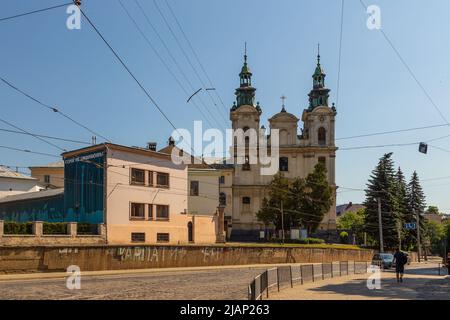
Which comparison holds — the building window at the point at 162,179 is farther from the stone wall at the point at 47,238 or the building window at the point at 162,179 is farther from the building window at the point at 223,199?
the building window at the point at 223,199

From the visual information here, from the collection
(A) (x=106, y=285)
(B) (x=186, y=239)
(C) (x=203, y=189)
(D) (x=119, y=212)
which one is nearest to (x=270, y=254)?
(B) (x=186, y=239)

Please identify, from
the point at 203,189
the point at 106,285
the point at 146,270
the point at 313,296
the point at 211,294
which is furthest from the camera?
the point at 203,189

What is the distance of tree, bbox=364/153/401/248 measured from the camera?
73200 millimetres

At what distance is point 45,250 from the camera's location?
2916cm

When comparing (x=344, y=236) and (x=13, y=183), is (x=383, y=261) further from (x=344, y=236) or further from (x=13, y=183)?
(x=13, y=183)

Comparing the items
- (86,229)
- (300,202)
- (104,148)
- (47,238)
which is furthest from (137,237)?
(300,202)

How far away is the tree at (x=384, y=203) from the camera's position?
73.2 m

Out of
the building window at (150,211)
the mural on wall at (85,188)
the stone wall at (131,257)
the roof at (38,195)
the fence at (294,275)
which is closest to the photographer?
the fence at (294,275)

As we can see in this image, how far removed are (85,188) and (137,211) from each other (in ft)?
15.4

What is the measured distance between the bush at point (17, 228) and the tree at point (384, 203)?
164 ft

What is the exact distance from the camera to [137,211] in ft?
152

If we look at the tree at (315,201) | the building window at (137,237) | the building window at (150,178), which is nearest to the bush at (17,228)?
the building window at (137,237)

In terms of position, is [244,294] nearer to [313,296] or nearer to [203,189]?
[313,296]
